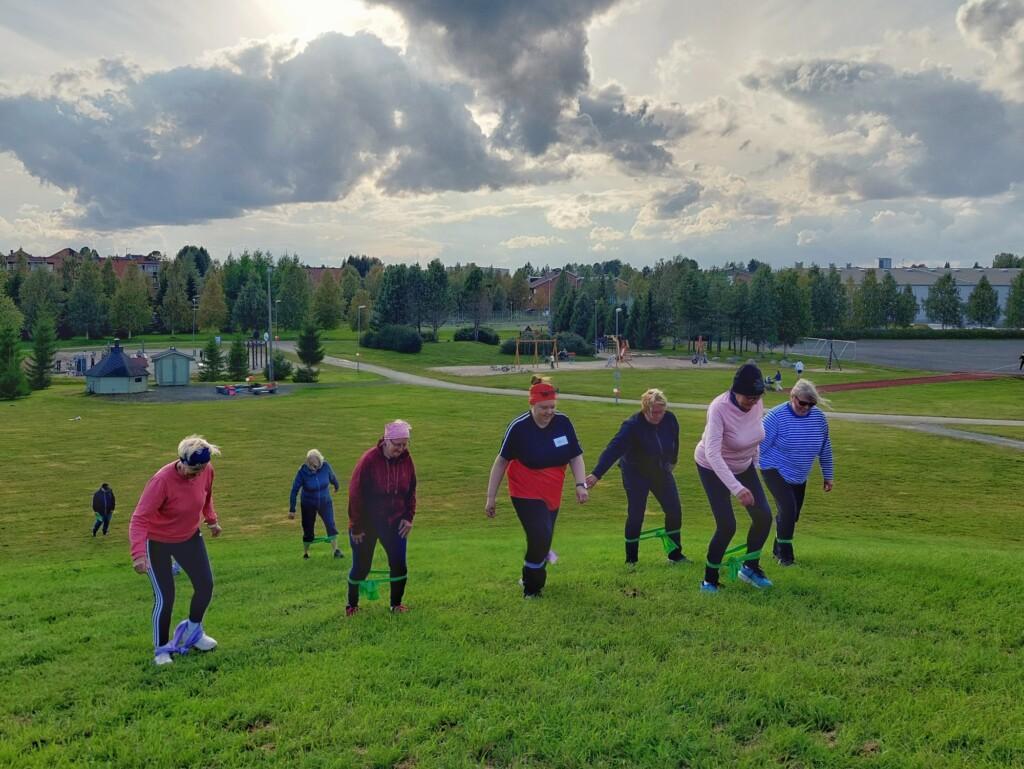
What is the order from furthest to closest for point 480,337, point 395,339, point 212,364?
point 480,337, point 395,339, point 212,364

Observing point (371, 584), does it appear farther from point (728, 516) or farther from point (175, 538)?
point (728, 516)

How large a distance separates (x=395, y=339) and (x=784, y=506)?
82.7m

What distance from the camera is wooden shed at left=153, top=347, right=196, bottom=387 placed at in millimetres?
54594

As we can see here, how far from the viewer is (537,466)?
735 cm

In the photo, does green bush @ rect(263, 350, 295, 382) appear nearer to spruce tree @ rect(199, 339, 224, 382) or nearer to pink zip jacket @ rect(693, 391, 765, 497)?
spruce tree @ rect(199, 339, 224, 382)

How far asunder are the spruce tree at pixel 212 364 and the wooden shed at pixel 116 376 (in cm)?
945

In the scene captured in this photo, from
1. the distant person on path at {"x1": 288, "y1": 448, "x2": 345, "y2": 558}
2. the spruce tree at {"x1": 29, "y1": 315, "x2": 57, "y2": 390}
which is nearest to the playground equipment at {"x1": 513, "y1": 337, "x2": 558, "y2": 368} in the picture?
the spruce tree at {"x1": 29, "y1": 315, "x2": 57, "y2": 390}

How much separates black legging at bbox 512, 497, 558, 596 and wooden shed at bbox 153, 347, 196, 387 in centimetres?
5393

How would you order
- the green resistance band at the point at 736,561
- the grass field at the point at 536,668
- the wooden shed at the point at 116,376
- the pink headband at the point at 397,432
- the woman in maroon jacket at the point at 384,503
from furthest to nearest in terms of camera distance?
the wooden shed at the point at 116,376, the green resistance band at the point at 736,561, the woman in maroon jacket at the point at 384,503, the pink headband at the point at 397,432, the grass field at the point at 536,668

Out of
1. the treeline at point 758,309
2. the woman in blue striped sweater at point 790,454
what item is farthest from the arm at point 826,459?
the treeline at point 758,309

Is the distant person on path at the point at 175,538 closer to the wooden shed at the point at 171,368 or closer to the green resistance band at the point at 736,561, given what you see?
the green resistance band at the point at 736,561

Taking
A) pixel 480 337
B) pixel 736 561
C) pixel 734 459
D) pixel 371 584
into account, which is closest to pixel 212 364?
pixel 480 337

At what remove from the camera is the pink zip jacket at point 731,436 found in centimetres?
744

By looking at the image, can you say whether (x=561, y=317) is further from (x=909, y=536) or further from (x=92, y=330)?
(x=909, y=536)
